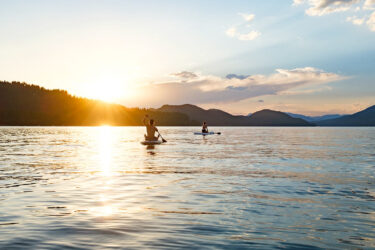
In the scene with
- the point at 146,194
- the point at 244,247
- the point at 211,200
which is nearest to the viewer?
the point at 244,247

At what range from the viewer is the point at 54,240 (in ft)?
27.9

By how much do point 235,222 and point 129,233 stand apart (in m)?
2.99

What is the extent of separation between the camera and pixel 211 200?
13.2m

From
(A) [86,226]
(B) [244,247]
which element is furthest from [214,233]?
(A) [86,226]

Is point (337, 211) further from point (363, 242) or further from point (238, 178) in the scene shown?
point (238, 178)

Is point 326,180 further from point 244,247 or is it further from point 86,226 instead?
point 86,226

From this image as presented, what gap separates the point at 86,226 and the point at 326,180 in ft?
42.4

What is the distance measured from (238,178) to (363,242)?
10.4m

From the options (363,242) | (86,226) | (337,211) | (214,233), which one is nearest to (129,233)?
(86,226)

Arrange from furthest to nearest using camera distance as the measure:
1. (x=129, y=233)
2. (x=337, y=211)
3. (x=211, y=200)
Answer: (x=211, y=200), (x=337, y=211), (x=129, y=233)

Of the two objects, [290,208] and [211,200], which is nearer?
[290,208]

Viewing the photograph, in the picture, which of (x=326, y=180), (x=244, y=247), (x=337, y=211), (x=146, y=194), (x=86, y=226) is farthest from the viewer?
(x=326, y=180)

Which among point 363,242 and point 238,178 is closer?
point 363,242

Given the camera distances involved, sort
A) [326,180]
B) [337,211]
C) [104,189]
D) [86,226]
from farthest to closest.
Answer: [326,180] → [104,189] → [337,211] → [86,226]
